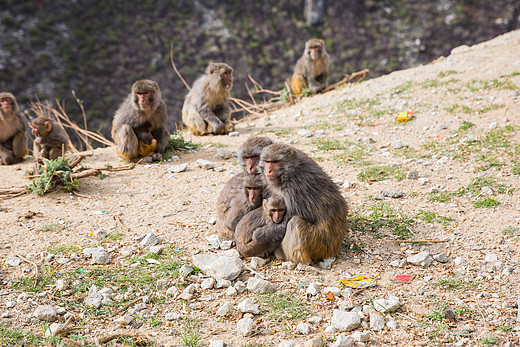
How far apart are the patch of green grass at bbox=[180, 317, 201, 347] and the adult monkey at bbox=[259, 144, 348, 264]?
102cm

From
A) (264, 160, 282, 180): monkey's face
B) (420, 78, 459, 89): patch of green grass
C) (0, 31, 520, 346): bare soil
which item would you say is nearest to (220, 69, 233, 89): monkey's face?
(0, 31, 520, 346): bare soil

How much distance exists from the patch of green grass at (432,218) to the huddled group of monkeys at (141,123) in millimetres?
4068

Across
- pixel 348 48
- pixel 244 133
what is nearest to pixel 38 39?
pixel 348 48

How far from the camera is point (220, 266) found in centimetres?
366

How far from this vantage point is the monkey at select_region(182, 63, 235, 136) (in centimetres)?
Answer: 826

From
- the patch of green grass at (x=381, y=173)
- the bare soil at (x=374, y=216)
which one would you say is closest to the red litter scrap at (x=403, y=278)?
the bare soil at (x=374, y=216)

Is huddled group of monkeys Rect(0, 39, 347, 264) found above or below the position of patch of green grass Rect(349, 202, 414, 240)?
above

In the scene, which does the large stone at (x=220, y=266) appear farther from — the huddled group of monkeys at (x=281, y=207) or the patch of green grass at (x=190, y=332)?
the patch of green grass at (x=190, y=332)

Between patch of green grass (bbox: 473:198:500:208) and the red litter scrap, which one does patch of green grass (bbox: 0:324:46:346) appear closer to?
the red litter scrap

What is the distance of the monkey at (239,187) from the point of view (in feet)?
13.1

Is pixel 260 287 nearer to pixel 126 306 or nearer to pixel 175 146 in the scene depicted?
pixel 126 306

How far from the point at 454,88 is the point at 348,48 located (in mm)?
17890

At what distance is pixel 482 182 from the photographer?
4.78 m

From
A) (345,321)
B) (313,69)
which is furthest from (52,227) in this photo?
(313,69)
